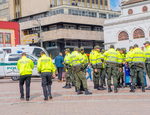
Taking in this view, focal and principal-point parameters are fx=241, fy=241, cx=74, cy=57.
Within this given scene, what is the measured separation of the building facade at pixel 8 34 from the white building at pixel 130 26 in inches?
694

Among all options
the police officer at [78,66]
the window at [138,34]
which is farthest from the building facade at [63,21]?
the police officer at [78,66]

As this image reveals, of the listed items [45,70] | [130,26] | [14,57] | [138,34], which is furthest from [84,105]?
[130,26]

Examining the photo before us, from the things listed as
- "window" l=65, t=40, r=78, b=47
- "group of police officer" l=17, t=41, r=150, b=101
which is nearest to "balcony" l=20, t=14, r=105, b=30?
"window" l=65, t=40, r=78, b=47

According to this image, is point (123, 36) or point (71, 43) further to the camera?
point (71, 43)

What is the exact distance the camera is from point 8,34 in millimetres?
44750

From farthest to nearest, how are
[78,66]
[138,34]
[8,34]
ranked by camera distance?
[8,34]
[138,34]
[78,66]

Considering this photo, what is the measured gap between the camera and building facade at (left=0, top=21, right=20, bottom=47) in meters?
43.9

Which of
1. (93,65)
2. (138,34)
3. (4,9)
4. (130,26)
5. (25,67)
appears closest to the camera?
(25,67)

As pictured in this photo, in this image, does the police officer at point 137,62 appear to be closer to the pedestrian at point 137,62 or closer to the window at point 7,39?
the pedestrian at point 137,62

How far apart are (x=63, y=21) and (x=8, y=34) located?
14.6 metres

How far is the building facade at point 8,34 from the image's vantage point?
4387 cm

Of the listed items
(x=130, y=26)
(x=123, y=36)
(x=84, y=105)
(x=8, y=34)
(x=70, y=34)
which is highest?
(x=70, y=34)

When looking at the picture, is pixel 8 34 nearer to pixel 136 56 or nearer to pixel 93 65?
pixel 93 65

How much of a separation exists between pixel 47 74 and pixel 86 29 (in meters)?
51.8
